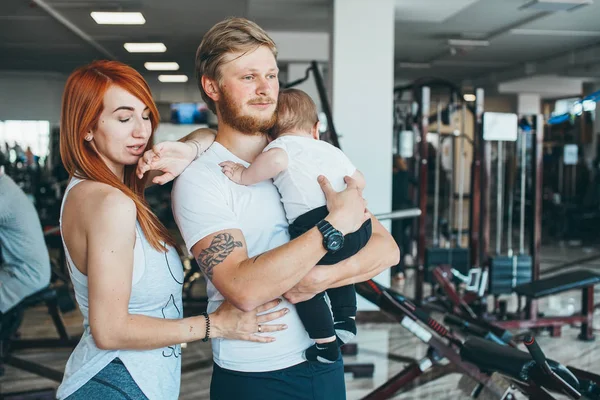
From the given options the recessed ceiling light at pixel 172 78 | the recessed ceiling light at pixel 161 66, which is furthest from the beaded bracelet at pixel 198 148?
the recessed ceiling light at pixel 172 78

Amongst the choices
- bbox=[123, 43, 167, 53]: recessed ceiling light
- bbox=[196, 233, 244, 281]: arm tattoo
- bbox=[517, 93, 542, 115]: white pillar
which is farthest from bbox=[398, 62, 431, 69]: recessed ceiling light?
bbox=[196, 233, 244, 281]: arm tattoo

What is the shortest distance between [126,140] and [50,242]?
534cm

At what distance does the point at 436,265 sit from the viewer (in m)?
5.34

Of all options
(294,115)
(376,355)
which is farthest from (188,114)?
(294,115)

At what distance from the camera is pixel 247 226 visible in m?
1.46

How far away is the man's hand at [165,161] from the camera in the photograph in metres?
1.45

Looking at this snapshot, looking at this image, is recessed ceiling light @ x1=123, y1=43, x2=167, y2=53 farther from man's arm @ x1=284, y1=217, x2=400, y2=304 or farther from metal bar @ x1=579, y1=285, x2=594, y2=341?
man's arm @ x1=284, y1=217, x2=400, y2=304

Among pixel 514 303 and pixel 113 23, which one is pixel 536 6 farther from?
pixel 113 23

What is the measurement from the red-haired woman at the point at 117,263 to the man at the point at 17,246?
2067 mm

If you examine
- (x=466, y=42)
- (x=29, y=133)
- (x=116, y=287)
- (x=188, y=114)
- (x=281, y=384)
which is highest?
(x=466, y=42)

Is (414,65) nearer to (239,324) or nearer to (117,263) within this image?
(239,324)

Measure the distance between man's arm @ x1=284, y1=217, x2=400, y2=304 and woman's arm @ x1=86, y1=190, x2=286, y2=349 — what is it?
27 centimetres

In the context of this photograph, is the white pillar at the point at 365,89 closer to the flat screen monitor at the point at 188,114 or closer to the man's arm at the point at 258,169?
the man's arm at the point at 258,169

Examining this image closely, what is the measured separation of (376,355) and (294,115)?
3051 millimetres
